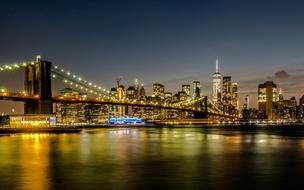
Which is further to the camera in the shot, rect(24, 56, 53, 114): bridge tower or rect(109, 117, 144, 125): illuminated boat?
rect(109, 117, 144, 125): illuminated boat

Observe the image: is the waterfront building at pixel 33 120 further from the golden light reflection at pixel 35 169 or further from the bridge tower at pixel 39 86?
the golden light reflection at pixel 35 169

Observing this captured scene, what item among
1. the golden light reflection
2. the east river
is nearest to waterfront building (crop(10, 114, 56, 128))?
the golden light reflection

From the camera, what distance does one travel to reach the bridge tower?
6250cm

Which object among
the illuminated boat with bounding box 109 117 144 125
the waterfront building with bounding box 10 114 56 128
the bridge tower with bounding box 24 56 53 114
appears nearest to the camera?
the waterfront building with bounding box 10 114 56 128

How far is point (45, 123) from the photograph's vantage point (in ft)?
209

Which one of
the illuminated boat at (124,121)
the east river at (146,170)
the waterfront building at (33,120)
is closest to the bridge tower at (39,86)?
the waterfront building at (33,120)

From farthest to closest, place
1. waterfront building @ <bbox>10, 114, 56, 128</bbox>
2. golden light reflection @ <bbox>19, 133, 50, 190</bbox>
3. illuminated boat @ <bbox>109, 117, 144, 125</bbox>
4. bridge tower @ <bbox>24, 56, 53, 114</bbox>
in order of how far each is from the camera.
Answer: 1. illuminated boat @ <bbox>109, 117, 144, 125</bbox>
2. bridge tower @ <bbox>24, 56, 53, 114</bbox>
3. waterfront building @ <bbox>10, 114, 56, 128</bbox>
4. golden light reflection @ <bbox>19, 133, 50, 190</bbox>

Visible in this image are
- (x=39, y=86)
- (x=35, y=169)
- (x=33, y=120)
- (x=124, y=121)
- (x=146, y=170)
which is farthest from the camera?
(x=124, y=121)

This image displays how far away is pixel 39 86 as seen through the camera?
63750 millimetres

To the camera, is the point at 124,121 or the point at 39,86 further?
the point at 124,121

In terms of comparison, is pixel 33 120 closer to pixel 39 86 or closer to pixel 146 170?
pixel 39 86

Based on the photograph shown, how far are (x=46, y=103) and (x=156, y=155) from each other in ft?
120

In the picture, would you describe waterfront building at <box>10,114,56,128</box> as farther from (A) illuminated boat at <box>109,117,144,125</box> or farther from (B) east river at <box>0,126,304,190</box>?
(A) illuminated boat at <box>109,117,144,125</box>

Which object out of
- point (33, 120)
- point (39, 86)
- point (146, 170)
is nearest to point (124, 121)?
point (39, 86)
